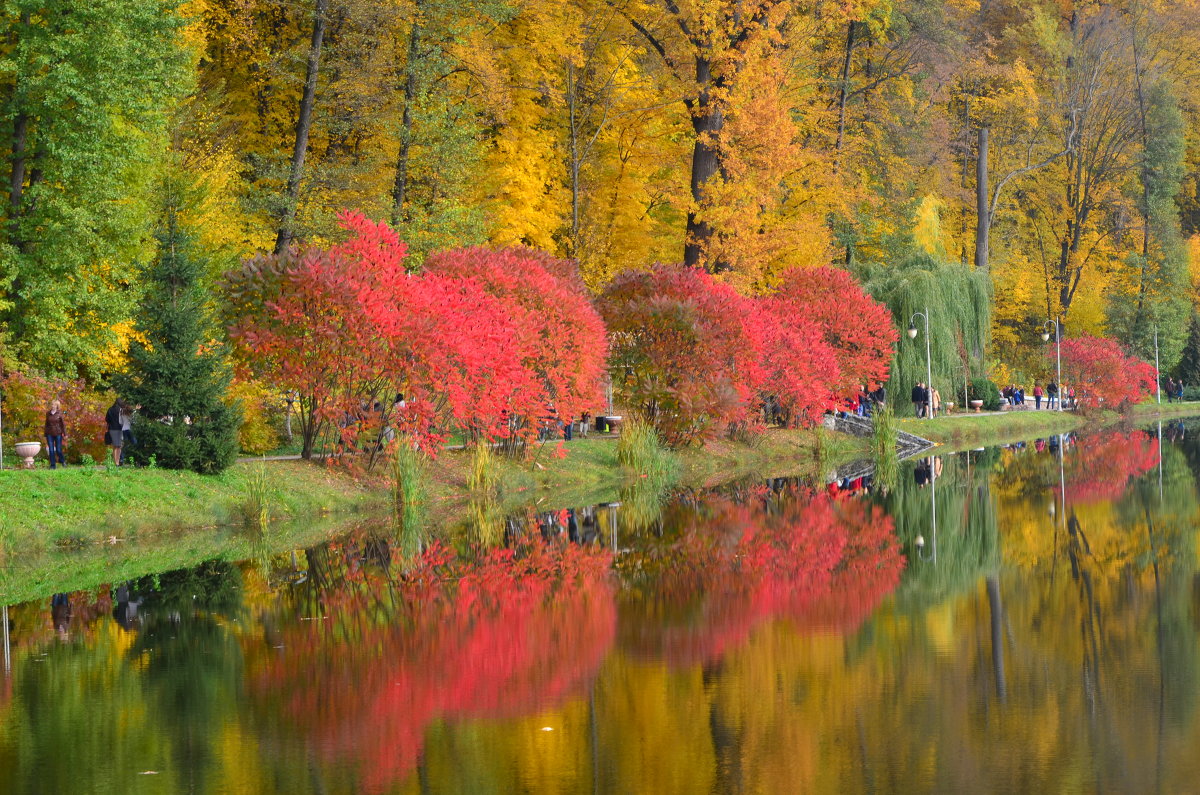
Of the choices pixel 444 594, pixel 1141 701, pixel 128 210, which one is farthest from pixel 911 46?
pixel 1141 701

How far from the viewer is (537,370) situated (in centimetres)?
3058

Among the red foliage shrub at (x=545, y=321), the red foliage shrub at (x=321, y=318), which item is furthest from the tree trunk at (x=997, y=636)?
the red foliage shrub at (x=545, y=321)

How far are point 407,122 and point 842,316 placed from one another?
1377 cm

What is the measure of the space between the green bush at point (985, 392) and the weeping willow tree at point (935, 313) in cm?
541

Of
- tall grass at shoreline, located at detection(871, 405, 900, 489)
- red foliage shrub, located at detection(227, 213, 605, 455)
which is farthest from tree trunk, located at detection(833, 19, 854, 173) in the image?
red foliage shrub, located at detection(227, 213, 605, 455)

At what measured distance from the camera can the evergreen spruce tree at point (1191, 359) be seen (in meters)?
79.1

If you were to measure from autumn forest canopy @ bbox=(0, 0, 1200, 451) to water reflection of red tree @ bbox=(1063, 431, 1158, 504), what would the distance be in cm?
659

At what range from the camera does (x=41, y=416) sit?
1158 inches

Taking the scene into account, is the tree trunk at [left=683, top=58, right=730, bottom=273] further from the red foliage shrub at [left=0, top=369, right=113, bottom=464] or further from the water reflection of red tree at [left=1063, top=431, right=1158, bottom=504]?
the red foliage shrub at [left=0, top=369, right=113, bottom=464]

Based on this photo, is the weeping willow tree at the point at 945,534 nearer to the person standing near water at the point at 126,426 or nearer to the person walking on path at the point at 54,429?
the person standing near water at the point at 126,426

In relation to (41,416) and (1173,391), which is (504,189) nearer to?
(41,416)

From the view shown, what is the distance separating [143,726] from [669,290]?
26.5 meters

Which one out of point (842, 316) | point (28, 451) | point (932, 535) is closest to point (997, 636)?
point (932, 535)

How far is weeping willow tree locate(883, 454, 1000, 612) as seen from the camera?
599 inches
